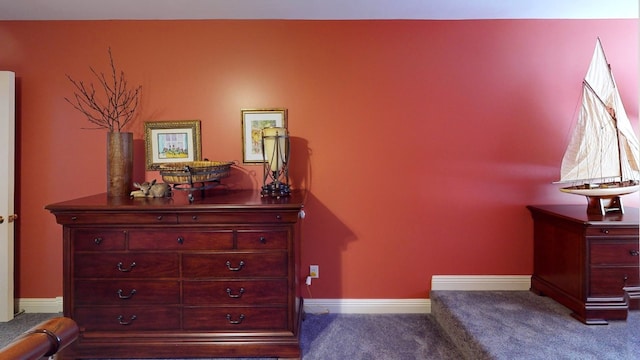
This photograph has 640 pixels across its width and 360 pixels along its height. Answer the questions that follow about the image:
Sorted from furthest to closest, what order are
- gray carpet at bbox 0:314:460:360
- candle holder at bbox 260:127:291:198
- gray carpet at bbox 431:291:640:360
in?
1. candle holder at bbox 260:127:291:198
2. gray carpet at bbox 0:314:460:360
3. gray carpet at bbox 431:291:640:360

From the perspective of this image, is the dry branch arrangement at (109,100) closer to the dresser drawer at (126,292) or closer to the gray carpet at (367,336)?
the dresser drawer at (126,292)

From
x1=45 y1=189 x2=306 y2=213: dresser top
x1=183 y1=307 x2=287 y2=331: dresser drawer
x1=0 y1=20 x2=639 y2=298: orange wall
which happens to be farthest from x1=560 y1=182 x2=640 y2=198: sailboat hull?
x1=183 y1=307 x2=287 y2=331: dresser drawer

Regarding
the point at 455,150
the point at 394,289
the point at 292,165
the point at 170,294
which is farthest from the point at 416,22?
the point at 170,294

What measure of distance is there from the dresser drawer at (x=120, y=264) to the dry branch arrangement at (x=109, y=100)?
42.1 inches

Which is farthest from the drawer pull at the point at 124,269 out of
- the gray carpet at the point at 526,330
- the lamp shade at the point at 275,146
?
the gray carpet at the point at 526,330

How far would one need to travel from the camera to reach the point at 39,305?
7.97ft

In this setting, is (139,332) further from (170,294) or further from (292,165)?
(292,165)

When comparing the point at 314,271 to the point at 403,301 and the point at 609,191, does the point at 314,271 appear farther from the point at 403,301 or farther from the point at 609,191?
the point at 609,191

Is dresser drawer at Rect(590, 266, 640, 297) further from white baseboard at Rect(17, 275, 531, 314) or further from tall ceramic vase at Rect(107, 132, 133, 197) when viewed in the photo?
tall ceramic vase at Rect(107, 132, 133, 197)

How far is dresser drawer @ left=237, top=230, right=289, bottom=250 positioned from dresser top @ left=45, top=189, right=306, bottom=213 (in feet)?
0.54

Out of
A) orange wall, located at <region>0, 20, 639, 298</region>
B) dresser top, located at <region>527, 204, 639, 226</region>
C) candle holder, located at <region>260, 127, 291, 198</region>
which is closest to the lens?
dresser top, located at <region>527, 204, 639, 226</region>

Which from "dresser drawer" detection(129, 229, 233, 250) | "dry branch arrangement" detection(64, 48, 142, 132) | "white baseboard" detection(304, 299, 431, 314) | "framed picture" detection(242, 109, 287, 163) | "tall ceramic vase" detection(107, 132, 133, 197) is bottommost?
"white baseboard" detection(304, 299, 431, 314)

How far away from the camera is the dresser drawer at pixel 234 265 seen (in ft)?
6.07

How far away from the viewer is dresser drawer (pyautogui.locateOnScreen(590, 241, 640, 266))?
1894mm
